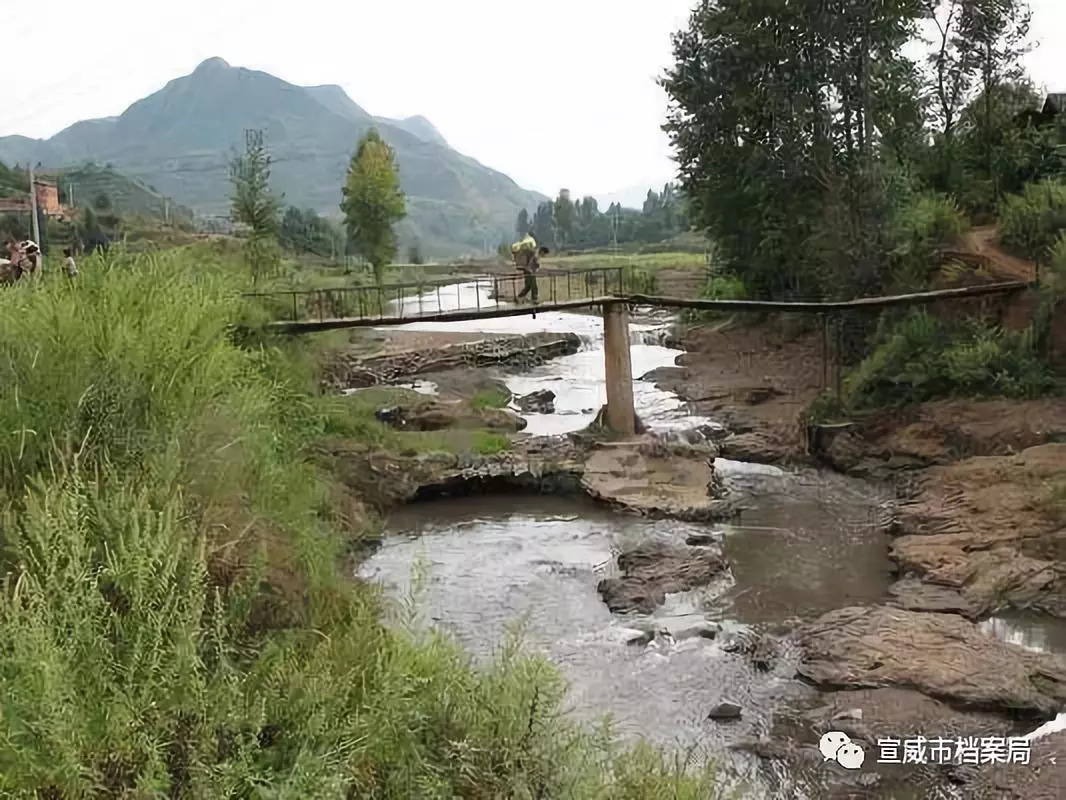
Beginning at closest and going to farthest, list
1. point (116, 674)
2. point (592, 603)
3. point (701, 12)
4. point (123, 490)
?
point (116, 674), point (123, 490), point (592, 603), point (701, 12)

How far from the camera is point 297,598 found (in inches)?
304

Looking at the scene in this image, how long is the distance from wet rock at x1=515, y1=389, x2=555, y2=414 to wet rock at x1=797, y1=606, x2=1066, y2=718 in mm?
15067

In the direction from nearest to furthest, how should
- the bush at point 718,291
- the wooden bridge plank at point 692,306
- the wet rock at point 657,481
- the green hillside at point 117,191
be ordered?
the wet rock at point 657,481 < the wooden bridge plank at point 692,306 < the bush at point 718,291 < the green hillside at point 117,191

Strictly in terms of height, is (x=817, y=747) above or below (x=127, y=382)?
below

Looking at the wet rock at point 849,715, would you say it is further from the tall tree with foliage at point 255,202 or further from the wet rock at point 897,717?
the tall tree with foliage at point 255,202

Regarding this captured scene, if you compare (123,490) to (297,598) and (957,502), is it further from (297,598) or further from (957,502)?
(957,502)

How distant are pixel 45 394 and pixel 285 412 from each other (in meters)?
7.21

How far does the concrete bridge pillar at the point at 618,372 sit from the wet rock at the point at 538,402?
4404 millimetres

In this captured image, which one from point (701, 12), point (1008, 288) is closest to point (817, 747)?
point (1008, 288)

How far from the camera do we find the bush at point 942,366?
1844 centimetres

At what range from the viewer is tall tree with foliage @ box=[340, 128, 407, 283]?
48.8 metres

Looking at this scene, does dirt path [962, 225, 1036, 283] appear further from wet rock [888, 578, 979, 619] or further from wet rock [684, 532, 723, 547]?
wet rock [888, 578, 979, 619]

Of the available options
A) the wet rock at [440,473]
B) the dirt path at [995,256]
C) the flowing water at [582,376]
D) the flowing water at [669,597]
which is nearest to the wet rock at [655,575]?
the flowing water at [669,597]

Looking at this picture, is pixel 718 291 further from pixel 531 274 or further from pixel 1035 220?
pixel 531 274
